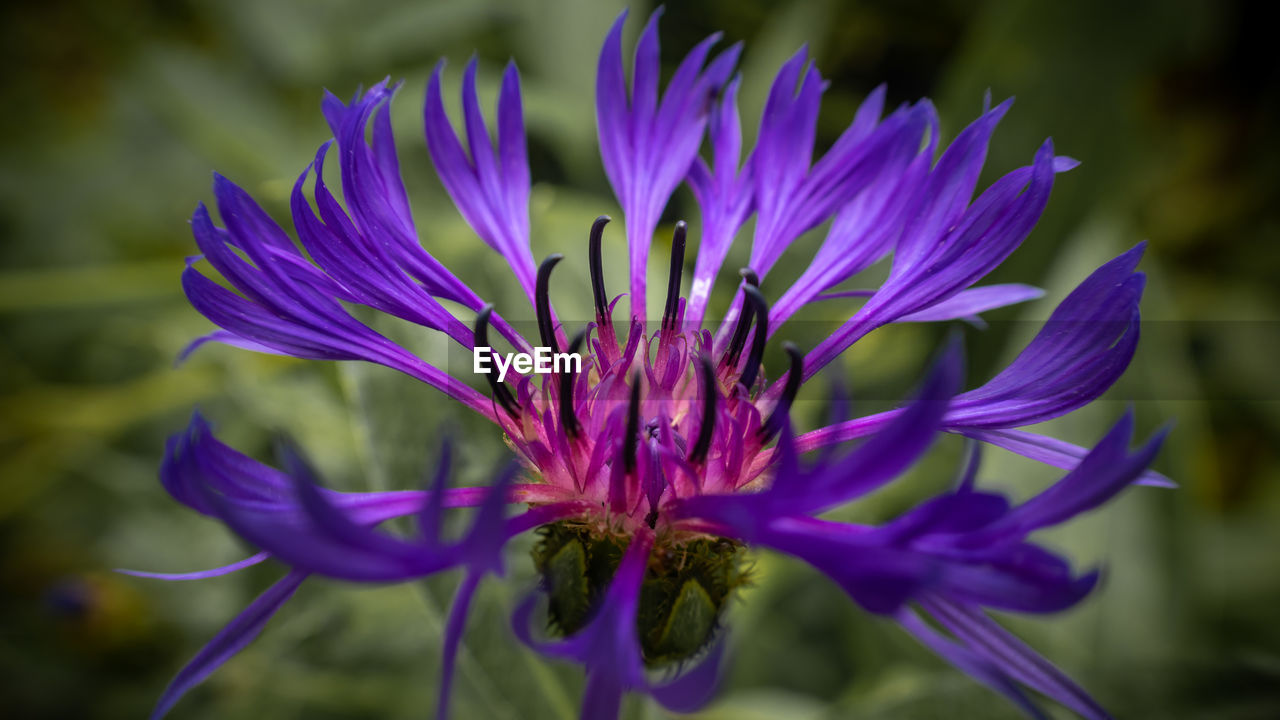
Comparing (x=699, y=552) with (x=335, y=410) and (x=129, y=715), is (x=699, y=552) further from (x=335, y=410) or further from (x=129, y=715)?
(x=129, y=715)

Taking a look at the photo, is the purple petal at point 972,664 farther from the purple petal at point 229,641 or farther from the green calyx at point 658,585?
the purple petal at point 229,641

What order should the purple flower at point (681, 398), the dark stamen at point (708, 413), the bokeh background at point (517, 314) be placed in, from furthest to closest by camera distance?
the bokeh background at point (517, 314) < the dark stamen at point (708, 413) < the purple flower at point (681, 398)

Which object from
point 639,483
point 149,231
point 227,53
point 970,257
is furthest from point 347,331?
point 227,53

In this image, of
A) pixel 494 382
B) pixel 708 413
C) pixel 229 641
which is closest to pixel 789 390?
pixel 708 413

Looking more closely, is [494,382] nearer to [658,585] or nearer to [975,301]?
[658,585]

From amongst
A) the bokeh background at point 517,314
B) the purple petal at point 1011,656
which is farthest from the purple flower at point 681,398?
the bokeh background at point 517,314

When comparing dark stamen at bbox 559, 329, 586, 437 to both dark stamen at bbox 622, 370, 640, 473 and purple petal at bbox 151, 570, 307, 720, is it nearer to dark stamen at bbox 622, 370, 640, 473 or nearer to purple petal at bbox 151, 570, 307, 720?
dark stamen at bbox 622, 370, 640, 473
